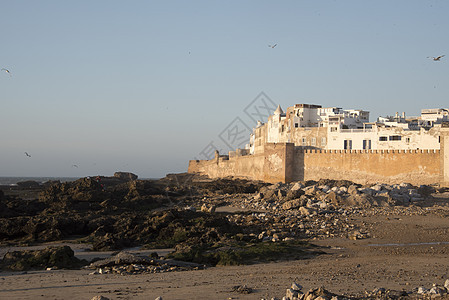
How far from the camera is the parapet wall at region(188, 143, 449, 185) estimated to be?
30.0m

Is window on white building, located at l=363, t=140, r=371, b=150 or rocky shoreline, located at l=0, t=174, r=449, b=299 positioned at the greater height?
window on white building, located at l=363, t=140, r=371, b=150

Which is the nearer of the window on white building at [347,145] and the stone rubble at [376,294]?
the stone rubble at [376,294]

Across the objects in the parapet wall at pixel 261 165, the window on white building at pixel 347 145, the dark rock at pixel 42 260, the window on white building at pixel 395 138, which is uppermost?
the window on white building at pixel 395 138

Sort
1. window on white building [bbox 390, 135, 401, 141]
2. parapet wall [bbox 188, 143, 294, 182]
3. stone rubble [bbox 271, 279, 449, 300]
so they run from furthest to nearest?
window on white building [bbox 390, 135, 401, 141], parapet wall [bbox 188, 143, 294, 182], stone rubble [bbox 271, 279, 449, 300]

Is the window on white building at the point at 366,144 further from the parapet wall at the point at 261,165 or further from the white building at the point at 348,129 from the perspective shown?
the parapet wall at the point at 261,165

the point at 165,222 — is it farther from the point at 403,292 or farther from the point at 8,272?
the point at 403,292

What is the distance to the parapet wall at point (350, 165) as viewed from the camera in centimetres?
3000

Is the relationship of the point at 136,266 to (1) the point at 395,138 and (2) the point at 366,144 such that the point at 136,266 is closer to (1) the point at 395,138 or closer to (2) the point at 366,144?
(1) the point at 395,138

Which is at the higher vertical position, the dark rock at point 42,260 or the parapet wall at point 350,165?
the parapet wall at point 350,165

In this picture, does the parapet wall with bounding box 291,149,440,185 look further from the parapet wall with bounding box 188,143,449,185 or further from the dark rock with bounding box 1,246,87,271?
the dark rock with bounding box 1,246,87,271

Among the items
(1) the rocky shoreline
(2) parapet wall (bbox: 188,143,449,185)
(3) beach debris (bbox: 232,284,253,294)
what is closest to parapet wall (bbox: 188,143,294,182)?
(2) parapet wall (bbox: 188,143,449,185)

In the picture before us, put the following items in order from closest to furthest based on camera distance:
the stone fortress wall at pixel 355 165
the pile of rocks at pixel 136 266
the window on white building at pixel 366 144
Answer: the pile of rocks at pixel 136 266 → the stone fortress wall at pixel 355 165 → the window on white building at pixel 366 144

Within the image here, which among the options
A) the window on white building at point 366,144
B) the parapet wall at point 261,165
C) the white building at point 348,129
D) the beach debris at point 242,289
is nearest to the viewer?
the beach debris at point 242,289

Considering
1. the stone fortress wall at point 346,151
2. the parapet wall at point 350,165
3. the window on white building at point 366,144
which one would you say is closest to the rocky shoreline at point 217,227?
the parapet wall at point 350,165
